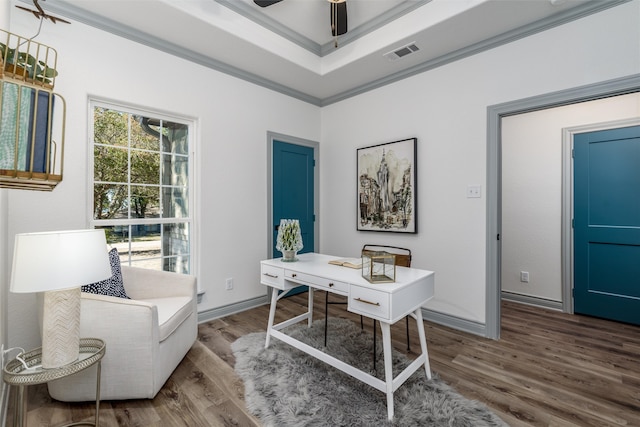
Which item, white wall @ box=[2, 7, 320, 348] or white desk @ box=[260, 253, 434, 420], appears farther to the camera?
white wall @ box=[2, 7, 320, 348]

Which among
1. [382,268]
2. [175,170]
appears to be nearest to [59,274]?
[382,268]

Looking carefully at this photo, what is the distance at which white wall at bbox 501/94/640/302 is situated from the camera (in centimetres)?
354

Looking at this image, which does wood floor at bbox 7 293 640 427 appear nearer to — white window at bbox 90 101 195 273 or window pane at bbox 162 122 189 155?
white window at bbox 90 101 195 273

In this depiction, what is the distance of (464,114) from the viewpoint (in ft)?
9.88

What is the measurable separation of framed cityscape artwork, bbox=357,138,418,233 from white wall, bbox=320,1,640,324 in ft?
0.31

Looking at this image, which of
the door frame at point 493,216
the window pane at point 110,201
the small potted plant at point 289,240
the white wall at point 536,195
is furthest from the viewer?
the white wall at point 536,195

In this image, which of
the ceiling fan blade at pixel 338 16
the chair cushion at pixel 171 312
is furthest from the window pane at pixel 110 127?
the ceiling fan blade at pixel 338 16

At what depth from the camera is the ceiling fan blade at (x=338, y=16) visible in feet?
8.15

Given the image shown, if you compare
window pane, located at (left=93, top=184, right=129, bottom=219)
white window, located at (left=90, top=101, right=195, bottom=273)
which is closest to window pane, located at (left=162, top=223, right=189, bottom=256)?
white window, located at (left=90, top=101, right=195, bottom=273)

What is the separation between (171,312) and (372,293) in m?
1.47

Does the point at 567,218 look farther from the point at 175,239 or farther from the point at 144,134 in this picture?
the point at 144,134

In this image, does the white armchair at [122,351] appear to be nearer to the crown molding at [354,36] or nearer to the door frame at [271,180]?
the door frame at [271,180]

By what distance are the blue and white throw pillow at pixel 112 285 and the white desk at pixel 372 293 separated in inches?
43.0

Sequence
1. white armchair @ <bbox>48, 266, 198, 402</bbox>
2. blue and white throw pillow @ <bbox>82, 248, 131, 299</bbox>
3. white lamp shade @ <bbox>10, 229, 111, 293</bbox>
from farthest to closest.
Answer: blue and white throw pillow @ <bbox>82, 248, 131, 299</bbox> → white armchair @ <bbox>48, 266, 198, 402</bbox> → white lamp shade @ <bbox>10, 229, 111, 293</bbox>
